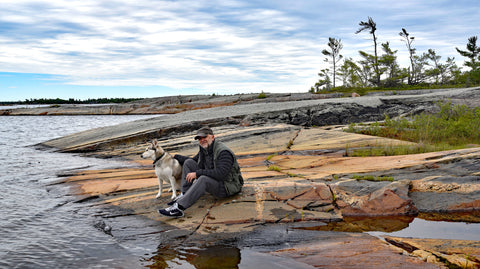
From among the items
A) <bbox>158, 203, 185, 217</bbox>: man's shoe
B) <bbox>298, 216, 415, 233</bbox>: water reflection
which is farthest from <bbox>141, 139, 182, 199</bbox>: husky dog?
<bbox>298, 216, 415, 233</bbox>: water reflection

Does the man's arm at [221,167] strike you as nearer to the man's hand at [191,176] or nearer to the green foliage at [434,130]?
the man's hand at [191,176]

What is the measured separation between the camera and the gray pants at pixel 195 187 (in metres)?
8.03

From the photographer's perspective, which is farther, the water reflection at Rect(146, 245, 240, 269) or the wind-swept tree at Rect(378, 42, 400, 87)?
the wind-swept tree at Rect(378, 42, 400, 87)

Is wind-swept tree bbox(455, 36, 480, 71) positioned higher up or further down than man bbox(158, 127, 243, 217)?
higher up

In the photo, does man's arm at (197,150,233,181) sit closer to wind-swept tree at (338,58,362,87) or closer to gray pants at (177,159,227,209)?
gray pants at (177,159,227,209)

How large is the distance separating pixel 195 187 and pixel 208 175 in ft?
1.24

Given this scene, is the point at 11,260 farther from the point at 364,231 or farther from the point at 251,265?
the point at 364,231

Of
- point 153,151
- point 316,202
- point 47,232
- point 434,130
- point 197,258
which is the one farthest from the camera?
point 434,130

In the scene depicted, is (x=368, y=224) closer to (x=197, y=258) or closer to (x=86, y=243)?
(x=197, y=258)

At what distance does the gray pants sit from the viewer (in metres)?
8.03

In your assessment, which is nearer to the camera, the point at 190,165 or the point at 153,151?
the point at 190,165

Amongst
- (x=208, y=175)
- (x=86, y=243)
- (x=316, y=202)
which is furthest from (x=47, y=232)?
→ (x=316, y=202)

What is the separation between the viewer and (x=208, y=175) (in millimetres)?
8062

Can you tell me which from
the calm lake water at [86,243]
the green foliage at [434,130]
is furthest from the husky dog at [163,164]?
the green foliage at [434,130]
